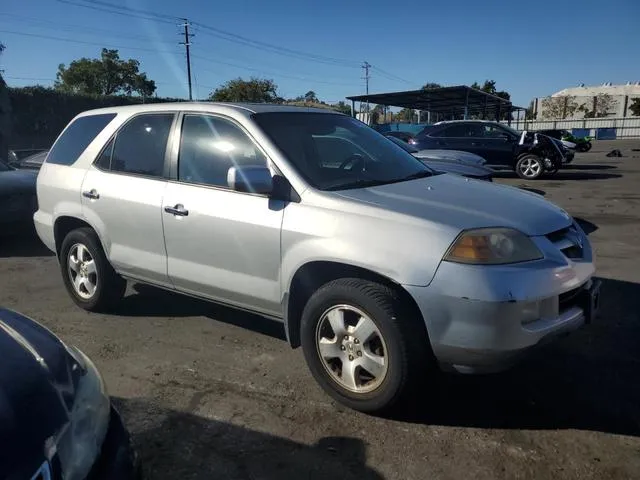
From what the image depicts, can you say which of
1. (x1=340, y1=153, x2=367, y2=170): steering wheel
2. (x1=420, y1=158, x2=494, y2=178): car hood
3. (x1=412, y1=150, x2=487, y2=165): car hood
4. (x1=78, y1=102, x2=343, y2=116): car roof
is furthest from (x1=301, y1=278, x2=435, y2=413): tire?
(x1=412, y1=150, x2=487, y2=165): car hood

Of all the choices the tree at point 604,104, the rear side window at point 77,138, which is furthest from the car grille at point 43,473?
the tree at point 604,104

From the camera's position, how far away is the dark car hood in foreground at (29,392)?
A: 1491 millimetres

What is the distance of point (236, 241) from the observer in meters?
3.52

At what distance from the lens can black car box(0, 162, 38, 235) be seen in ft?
23.8

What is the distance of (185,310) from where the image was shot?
193 inches

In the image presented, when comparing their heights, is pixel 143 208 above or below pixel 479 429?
above

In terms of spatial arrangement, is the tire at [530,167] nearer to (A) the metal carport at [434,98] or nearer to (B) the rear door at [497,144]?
(B) the rear door at [497,144]

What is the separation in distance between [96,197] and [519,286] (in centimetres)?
331

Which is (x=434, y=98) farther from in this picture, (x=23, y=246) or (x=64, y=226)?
(x=64, y=226)

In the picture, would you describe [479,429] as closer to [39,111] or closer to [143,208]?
[143,208]

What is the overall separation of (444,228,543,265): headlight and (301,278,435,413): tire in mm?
415

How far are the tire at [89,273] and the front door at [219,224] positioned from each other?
907 millimetres

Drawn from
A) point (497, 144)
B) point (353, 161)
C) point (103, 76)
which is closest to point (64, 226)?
point (353, 161)

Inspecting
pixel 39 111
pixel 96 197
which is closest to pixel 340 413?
pixel 96 197
